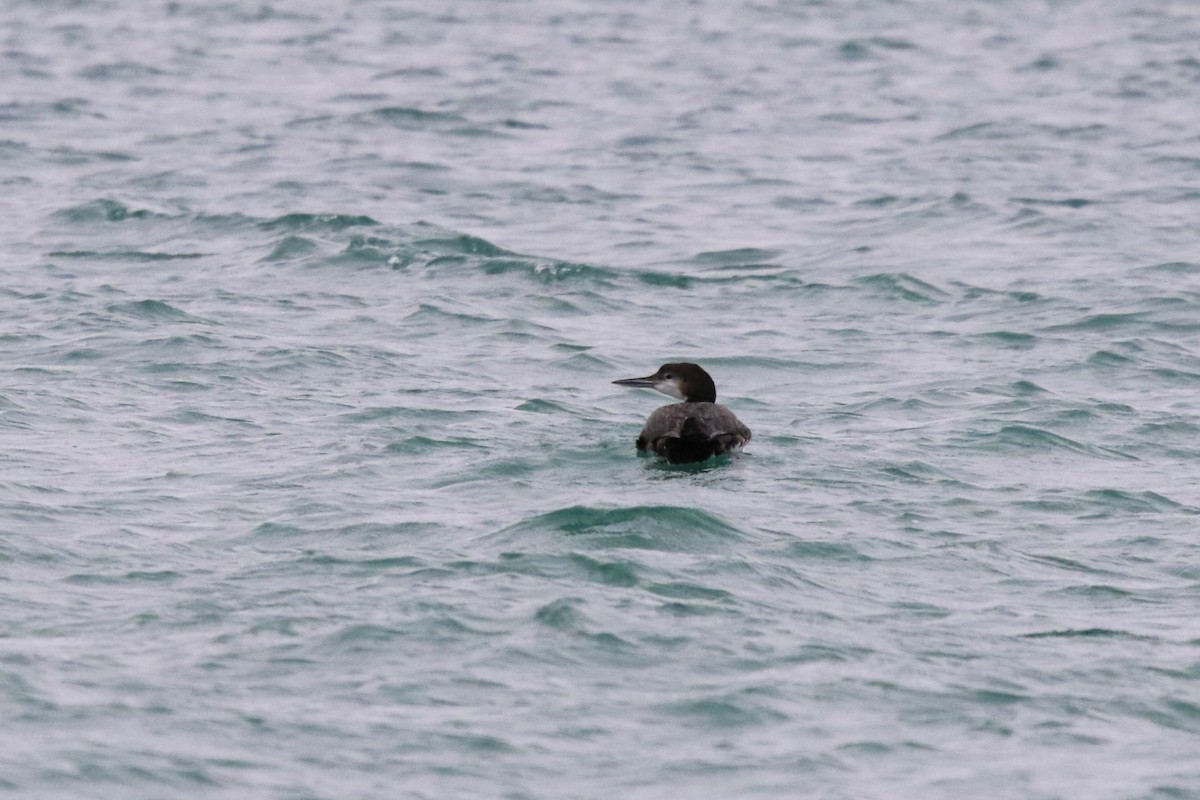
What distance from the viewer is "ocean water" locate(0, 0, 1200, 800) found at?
7.78 m

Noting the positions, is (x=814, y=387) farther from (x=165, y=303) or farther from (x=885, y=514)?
(x=165, y=303)

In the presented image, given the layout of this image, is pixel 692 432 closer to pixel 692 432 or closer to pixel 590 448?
pixel 692 432

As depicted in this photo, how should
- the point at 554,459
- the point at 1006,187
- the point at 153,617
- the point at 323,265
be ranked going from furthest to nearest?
the point at 1006,187 < the point at 323,265 < the point at 554,459 < the point at 153,617

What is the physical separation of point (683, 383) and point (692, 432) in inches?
34.0

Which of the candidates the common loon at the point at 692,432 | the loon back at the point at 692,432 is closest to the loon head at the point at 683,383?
the common loon at the point at 692,432

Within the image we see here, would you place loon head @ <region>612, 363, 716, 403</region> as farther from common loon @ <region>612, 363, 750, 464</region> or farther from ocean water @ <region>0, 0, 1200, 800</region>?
ocean water @ <region>0, 0, 1200, 800</region>

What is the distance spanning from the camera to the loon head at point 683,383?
12.2m

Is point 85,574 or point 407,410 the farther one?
point 407,410

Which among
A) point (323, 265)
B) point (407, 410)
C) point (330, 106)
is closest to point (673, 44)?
point (330, 106)

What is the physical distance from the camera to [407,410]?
1281cm

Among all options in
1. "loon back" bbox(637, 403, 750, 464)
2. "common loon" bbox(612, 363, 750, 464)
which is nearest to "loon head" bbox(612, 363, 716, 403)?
"common loon" bbox(612, 363, 750, 464)

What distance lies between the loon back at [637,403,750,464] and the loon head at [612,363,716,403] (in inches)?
16.3

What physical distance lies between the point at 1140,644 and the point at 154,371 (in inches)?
301

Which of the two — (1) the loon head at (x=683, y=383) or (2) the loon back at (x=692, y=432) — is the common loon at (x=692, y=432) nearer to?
(2) the loon back at (x=692, y=432)
